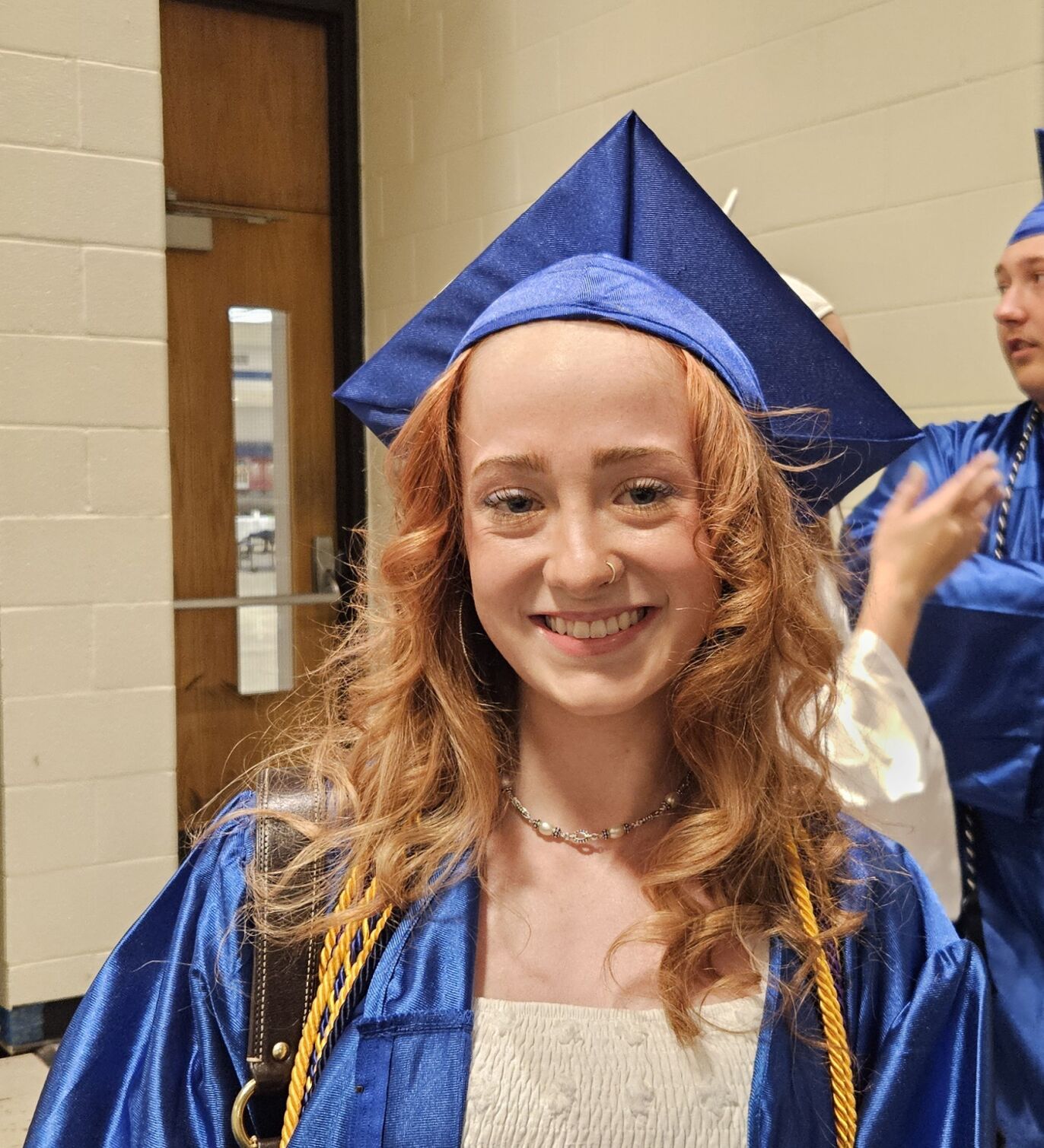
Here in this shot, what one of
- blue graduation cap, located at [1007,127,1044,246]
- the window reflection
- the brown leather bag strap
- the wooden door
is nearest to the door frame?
the wooden door

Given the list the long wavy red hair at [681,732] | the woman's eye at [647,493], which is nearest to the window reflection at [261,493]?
the long wavy red hair at [681,732]

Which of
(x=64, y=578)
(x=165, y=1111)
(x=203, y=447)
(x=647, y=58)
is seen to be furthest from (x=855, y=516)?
(x=203, y=447)

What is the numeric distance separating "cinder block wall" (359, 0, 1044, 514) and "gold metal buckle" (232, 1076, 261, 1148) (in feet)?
6.54

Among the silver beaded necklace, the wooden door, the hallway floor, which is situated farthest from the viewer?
the wooden door

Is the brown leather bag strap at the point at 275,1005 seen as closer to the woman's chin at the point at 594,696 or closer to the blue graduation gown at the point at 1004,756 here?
the woman's chin at the point at 594,696

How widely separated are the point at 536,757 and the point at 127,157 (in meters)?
1.88

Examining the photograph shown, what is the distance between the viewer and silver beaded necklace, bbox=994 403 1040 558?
174 centimetres

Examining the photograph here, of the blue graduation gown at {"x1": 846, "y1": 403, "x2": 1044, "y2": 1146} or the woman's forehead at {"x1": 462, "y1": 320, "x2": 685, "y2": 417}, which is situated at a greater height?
the woman's forehead at {"x1": 462, "y1": 320, "x2": 685, "y2": 417}

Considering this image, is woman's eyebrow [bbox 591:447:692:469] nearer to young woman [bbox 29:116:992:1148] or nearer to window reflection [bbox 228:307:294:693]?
young woman [bbox 29:116:992:1148]

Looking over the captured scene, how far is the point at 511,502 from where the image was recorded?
913mm

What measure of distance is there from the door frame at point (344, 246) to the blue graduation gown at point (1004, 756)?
8.39ft

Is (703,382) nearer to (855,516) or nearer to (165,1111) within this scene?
(165,1111)

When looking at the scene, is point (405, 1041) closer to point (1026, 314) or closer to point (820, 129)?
point (1026, 314)

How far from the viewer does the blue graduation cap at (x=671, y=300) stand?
937 mm
